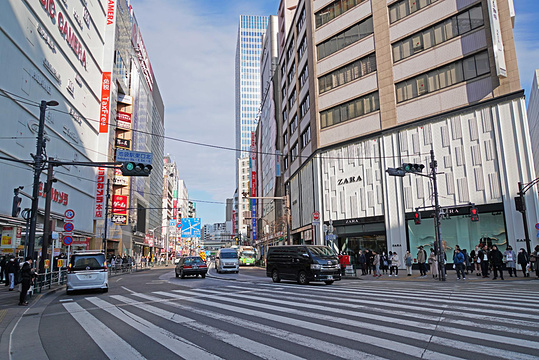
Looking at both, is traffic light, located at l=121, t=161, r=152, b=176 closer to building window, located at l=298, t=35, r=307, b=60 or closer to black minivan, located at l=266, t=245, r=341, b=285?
black minivan, located at l=266, t=245, r=341, b=285

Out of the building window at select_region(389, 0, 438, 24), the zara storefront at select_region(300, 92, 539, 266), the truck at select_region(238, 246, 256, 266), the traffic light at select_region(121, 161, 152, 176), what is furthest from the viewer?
the truck at select_region(238, 246, 256, 266)

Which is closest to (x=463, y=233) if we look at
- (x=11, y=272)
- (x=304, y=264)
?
(x=304, y=264)

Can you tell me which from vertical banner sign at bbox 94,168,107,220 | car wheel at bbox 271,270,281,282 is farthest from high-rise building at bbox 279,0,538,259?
vertical banner sign at bbox 94,168,107,220

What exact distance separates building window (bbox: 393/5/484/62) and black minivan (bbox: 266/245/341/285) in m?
19.7

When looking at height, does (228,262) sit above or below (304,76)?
below

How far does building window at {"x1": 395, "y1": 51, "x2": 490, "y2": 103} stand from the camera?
28.6 meters

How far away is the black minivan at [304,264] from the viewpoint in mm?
19750

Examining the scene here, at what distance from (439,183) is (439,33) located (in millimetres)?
11433

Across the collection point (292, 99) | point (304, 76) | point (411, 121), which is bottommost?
point (411, 121)

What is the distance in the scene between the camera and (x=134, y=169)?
16.2 meters

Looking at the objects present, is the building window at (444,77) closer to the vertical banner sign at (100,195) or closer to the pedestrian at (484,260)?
the pedestrian at (484,260)

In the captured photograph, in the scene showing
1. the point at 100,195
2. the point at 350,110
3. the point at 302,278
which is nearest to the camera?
the point at 302,278

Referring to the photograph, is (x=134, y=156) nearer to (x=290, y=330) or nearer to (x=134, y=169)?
(x=134, y=169)

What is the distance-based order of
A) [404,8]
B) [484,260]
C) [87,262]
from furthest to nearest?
1. [404,8]
2. [484,260]
3. [87,262]
